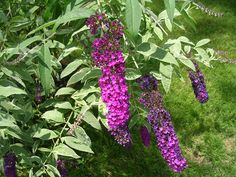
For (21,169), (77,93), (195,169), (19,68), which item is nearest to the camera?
(19,68)

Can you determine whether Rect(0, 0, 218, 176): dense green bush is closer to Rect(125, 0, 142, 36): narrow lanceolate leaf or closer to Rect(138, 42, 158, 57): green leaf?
Rect(138, 42, 158, 57): green leaf

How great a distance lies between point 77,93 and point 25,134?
387 millimetres

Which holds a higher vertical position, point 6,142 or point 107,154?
point 6,142

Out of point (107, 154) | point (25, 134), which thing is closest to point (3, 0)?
point (25, 134)

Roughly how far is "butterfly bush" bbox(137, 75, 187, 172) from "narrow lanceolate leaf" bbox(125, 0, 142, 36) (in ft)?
2.09

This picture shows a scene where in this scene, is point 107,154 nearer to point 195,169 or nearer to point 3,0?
point 195,169

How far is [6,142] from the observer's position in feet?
8.37

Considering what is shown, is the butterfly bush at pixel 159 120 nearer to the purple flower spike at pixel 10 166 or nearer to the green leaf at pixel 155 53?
the green leaf at pixel 155 53

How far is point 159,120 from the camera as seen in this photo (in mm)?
2299

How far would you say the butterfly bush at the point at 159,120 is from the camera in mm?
2273

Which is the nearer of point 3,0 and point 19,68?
point 19,68

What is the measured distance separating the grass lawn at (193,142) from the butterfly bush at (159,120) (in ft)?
4.48

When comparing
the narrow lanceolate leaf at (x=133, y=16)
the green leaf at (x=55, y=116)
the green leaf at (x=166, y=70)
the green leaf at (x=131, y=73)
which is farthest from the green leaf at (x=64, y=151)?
the narrow lanceolate leaf at (x=133, y=16)

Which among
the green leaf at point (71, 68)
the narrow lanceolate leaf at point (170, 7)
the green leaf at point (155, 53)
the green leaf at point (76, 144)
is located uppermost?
the narrow lanceolate leaf at point (170, 7)
